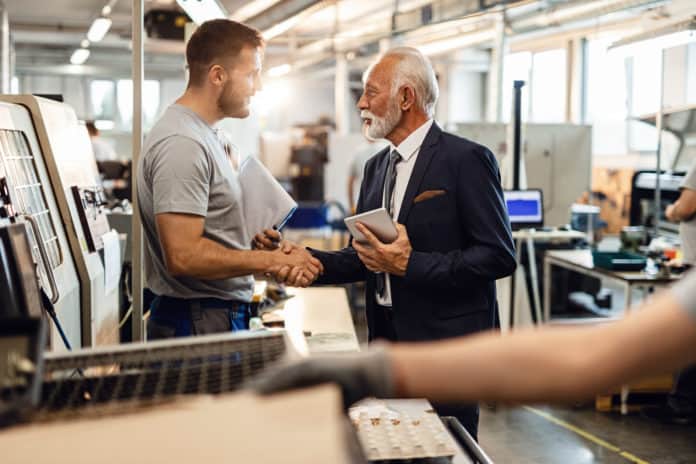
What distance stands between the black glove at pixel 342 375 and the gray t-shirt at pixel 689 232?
3.86 metres

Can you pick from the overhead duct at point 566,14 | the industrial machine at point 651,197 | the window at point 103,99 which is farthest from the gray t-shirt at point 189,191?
the window at point 103,99

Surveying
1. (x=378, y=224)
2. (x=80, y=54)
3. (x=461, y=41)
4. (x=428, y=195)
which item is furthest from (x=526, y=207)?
(x=80, y=54)

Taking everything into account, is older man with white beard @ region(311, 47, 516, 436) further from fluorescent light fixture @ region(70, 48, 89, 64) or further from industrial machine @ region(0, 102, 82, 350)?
fluorescent light fixture @ region(70, 48, 89, 64)

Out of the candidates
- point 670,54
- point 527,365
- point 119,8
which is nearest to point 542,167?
point 670,54

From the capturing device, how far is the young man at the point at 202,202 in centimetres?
201

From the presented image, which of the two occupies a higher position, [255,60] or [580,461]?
[255,60]

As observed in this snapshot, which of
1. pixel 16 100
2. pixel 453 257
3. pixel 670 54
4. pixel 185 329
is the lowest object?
pixel 185 329

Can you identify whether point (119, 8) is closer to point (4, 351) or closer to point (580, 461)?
point (580, 461)

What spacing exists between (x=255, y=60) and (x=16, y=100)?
2.27ft

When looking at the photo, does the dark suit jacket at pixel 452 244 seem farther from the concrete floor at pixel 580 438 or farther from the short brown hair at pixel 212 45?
the concrete floor at pixel 580 438

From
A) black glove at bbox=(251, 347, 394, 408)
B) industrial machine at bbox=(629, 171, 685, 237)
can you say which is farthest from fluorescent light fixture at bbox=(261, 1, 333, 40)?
black glove at bbox=(251, 347, 394, 408)

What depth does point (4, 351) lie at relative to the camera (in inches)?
34.2

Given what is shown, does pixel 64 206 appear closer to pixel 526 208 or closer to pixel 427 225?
pixel 427 225

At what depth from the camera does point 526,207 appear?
524 cm
